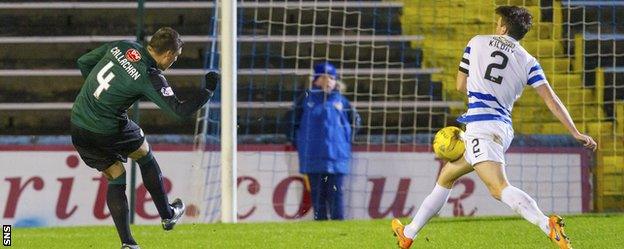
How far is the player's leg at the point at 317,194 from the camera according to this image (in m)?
12.6

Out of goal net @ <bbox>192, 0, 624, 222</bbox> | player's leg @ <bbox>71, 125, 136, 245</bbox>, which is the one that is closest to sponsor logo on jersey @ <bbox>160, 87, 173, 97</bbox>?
player's leg @ <bbox>71, 125, 136, 245</bbox>

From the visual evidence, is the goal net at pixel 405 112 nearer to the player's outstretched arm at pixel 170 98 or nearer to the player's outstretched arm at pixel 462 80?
the player's outstretched arm at pixel 170 98

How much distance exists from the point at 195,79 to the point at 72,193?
2.94 m

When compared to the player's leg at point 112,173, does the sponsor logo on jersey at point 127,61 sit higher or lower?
higher

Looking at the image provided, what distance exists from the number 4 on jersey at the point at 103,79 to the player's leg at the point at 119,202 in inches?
20.2

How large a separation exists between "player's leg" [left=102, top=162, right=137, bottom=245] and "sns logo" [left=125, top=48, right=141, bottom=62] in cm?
72

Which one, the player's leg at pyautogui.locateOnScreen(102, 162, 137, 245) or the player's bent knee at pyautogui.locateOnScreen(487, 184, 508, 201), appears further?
the player's leg at pyautogui.locateOnScreen(102, 162, 137, 245)

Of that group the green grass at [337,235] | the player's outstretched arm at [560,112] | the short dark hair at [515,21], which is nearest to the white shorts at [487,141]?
the player's outstretched arm at [560,112]

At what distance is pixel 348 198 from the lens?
1295cm

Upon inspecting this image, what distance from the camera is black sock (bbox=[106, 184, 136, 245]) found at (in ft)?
26.7

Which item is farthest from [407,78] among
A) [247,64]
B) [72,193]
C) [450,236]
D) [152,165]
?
[152,165]

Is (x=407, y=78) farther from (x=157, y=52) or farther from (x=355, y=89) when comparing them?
(x=157, y=52)

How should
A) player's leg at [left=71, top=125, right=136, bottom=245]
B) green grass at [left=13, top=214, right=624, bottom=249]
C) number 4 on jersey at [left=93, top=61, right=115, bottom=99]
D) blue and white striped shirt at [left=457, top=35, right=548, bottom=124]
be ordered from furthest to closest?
green grass at [left=13, top=214, right=624, bottom=249] < player's leg at [left=71, top=125, right=136, bottom=245] < number 4 on jersey at [left=93, top=61, right=115, bottom=99] < blue and white striped shirt at [left=457, top=35, right=548, bottom=124]

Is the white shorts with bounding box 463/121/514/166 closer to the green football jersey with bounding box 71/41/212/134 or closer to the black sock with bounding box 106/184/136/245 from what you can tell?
the green football jersey with bounding box 71/41/212/134
